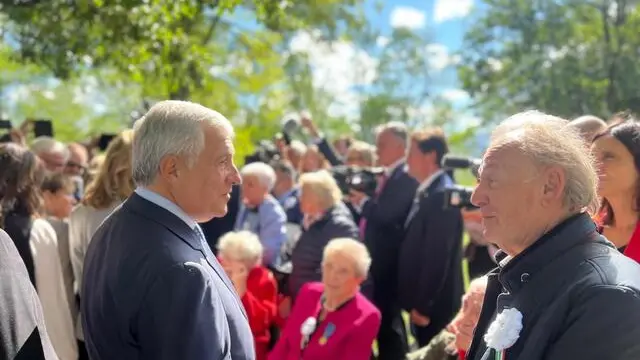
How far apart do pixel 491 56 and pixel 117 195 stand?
49.3ft

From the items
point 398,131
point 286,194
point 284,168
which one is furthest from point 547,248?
point 284,168

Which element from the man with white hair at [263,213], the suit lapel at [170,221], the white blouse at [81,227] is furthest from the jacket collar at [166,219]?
the man with white hair at [263,213]

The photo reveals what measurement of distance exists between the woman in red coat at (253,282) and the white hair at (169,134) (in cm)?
293

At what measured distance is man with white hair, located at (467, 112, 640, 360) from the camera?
1.63 m

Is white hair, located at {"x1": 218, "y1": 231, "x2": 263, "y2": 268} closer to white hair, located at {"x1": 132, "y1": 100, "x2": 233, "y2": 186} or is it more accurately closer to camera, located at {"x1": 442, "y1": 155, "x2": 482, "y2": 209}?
camera, located at {"x1": 442, "y1": 155, "x2": 482, "y2": 209}

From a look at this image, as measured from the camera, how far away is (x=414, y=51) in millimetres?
36156

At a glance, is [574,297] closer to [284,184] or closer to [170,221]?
[170,221]

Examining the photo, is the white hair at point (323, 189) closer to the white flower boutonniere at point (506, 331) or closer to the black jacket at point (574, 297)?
the black jacket at point (574, 297)

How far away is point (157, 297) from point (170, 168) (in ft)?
1.26

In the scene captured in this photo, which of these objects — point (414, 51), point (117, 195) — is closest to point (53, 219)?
point (117, 195)

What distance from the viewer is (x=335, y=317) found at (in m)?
4.47

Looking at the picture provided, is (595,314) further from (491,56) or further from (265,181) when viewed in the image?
(491,56)

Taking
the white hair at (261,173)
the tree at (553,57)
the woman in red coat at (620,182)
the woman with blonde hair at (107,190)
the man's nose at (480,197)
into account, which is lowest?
the tree at (553,57)

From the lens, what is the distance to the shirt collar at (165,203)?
2201mm
